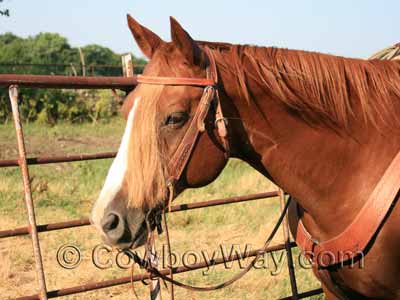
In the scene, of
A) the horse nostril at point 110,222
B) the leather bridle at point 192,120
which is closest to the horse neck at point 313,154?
the leather bridle at point 192,120

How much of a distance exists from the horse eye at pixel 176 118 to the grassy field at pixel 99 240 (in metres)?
1.88

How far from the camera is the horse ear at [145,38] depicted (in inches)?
79.0

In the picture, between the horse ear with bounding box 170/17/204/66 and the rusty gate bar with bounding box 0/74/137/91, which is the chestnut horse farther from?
the rusty gate bar with bounding box 0/74/137/91

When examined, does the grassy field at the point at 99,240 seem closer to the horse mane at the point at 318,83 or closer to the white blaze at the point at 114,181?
the horse mane at the point at 318,83

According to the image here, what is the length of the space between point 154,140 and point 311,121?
68 cm

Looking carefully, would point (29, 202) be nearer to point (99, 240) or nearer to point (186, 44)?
point (186, 44)

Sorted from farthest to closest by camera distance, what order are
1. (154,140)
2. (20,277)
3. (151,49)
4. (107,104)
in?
(107,104) → (20,277) → (151,49) → (154,140)

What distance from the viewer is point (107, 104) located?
17609 millimetres

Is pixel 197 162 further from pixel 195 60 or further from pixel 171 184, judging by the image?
pixel 195 60

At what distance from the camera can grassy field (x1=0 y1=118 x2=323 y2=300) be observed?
168 inches

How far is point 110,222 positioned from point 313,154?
90 centimetres

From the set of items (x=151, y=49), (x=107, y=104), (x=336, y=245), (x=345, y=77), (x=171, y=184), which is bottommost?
(x=107, y=104)

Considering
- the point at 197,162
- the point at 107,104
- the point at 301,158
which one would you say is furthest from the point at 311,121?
the point at 107,104

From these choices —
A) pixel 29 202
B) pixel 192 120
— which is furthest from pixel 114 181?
pixel 29 202
